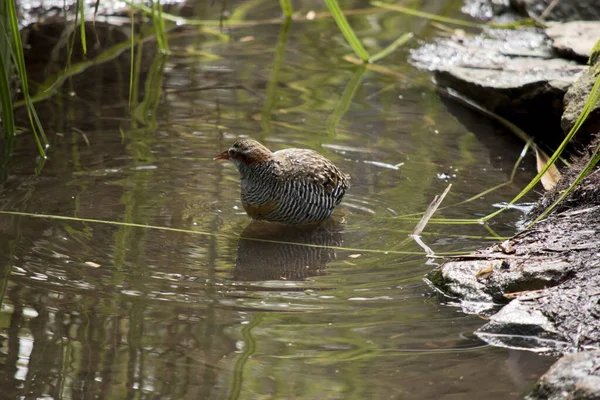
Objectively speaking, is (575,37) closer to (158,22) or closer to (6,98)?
(158,22)

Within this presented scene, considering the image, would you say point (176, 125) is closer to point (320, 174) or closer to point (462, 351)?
point (320, 174)

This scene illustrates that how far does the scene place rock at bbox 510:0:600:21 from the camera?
37.5 feet

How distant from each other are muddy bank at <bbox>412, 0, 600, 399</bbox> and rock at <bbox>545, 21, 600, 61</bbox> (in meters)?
0.02

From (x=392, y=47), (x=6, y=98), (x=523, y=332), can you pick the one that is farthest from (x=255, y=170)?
(x=392, y=47)

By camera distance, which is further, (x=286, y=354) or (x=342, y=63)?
(x=342, y=63)

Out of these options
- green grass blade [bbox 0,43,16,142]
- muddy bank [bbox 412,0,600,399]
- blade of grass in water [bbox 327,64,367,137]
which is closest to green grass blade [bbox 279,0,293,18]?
blade of grass in water [bbox 327,64,367,137]

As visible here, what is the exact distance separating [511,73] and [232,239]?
4.18 m

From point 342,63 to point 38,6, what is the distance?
13.2ft

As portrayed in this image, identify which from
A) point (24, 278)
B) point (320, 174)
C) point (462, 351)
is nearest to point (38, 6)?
point (320, 174)

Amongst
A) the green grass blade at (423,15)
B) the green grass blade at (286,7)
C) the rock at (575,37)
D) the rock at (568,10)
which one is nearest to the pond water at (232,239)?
the green grass blade at (286,7)

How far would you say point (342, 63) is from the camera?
34.9 feet

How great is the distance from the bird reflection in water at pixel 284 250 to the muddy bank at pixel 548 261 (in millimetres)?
898

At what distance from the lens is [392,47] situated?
11.1m

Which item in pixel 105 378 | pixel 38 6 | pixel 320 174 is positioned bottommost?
pixel 105 378
